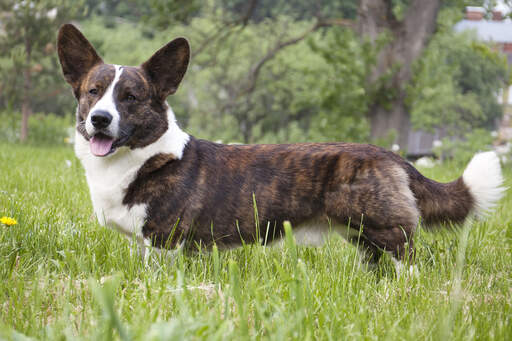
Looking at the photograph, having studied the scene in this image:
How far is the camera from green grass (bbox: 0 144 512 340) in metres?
1.52

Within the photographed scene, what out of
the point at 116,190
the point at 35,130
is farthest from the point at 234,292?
the point at 35,130

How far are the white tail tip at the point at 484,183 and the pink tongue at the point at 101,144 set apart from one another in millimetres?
2030

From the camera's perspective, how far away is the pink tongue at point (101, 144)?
2678 mm

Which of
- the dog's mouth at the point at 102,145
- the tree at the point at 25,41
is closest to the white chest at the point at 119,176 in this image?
the dog's mouth at the point at 102,145

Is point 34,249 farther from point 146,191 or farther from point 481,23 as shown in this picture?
point 481,23

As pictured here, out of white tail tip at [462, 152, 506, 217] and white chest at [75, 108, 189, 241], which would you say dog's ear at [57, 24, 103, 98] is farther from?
white tail tip at [462, 152, 506, 217]

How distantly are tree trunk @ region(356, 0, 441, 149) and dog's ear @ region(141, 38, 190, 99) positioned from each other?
6.69 meters

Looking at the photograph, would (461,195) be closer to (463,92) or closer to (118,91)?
(118,91)

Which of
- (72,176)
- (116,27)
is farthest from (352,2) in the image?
(72,176)

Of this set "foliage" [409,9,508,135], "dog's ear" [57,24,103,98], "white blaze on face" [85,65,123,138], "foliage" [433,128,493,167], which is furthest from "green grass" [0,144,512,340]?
"foliage" [409,9,508,135]

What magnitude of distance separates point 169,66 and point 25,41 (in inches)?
314

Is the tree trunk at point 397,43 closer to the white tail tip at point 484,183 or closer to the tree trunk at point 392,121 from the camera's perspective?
the tree trunk at point 392,121

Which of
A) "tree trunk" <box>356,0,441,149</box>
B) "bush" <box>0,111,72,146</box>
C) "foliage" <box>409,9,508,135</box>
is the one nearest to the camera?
"tree trunk" <box>356,0,441,149</box>

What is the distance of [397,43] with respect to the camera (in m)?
9.21
